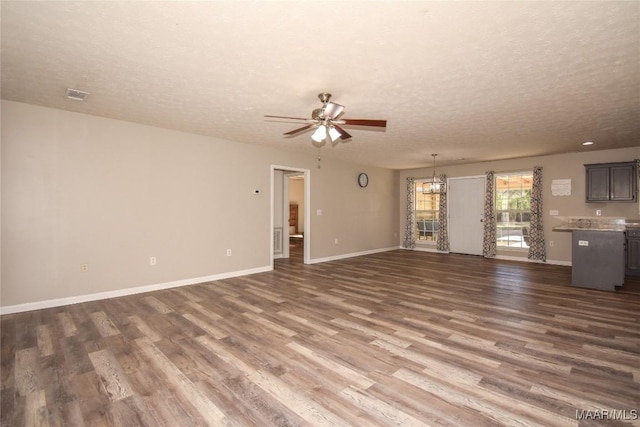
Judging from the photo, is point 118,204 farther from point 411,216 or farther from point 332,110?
point 411,216

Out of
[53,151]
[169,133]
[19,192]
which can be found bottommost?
[19,192]

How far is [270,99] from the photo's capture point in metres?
3.58

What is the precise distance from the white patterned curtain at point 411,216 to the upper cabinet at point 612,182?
412 centimetres

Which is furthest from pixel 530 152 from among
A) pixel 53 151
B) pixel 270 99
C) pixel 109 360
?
pixel 53 151

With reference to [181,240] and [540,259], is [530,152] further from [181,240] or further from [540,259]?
[181,240]

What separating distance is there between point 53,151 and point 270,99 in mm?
2925

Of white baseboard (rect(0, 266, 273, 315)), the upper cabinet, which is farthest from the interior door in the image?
white baseboard (rect(0, 266, 273, 315))

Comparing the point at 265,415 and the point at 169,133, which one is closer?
the point at 265,415

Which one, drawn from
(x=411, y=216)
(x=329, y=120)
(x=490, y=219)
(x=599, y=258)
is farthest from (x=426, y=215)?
(x=329, y=120)

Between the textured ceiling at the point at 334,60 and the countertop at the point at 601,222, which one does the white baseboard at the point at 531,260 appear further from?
the textured ceiling at the point at 334,60

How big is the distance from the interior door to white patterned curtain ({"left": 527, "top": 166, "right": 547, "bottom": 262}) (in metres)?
1.17

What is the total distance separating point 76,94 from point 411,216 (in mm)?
8387

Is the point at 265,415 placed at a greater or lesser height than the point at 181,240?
lesser

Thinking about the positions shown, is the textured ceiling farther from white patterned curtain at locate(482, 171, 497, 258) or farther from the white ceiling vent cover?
white patterned curtain at locate(482, 171, 497, 258)
